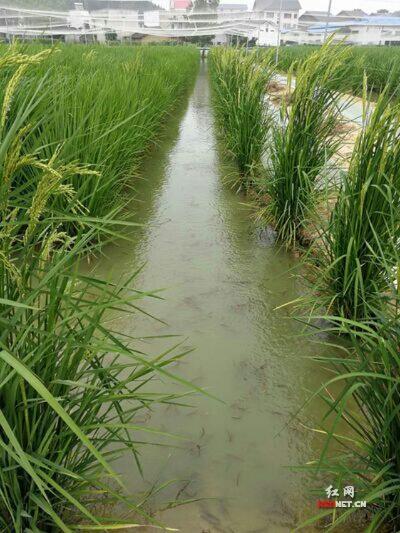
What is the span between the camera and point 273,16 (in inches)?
1193

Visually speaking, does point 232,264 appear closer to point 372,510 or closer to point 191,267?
point 191,267

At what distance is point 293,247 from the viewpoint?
3098mm

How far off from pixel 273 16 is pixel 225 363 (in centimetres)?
3339

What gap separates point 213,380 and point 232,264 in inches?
44.8

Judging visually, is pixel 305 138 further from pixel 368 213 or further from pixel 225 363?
pixel 225 363

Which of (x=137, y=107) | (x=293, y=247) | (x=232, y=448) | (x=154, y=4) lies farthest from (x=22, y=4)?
(x=232, y=448)

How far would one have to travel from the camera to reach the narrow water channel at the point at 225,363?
1.42 m

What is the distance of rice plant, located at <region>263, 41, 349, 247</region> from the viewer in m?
2.81

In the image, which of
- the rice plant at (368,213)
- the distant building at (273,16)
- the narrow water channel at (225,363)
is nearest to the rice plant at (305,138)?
the narrow water channel at (225,363)

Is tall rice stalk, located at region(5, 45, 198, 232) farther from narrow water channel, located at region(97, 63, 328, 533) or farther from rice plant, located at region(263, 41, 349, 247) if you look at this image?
rice plant, located at region(263, 41, 349, 247)

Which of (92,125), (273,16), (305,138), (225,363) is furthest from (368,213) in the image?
(273,16)

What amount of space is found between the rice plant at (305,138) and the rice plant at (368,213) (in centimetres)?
55

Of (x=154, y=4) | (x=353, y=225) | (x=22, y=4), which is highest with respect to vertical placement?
(x=154, y=4)

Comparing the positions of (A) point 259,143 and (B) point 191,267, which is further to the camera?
(A) point 259,143
